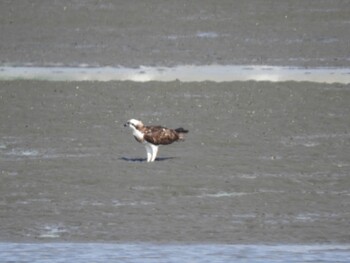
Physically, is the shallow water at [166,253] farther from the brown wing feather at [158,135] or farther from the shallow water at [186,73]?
the shallow water at [186,73]

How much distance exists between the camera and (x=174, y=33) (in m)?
27.1

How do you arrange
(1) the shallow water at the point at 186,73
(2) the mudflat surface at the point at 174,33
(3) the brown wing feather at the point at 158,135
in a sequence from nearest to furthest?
(3) the brown wing feather at the point at 158,135 < (1) the shallow water at the point at 186,73 < (2) the mudflat surface at the point at 174,33

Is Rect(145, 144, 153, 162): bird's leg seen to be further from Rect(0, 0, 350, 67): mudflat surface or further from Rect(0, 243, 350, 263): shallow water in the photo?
Rect(0, 0, 350, 67): mudflat surface

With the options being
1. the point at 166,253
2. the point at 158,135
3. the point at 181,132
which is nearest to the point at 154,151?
the point at 158,135

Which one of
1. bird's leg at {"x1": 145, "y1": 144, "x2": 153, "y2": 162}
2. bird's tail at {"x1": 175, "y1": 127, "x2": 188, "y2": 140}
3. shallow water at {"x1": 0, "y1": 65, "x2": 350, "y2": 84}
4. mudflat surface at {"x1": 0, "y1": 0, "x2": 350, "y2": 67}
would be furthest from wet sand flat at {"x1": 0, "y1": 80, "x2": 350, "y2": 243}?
mudflat surface at {"x1": 0, "y1": 0, "x2": 350, "y2": 67}

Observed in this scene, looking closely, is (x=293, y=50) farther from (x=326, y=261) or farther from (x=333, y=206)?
(x=326, y=261)

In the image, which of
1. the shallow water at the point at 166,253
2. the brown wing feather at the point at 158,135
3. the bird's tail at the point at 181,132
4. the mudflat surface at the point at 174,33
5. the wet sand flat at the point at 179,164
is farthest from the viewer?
the mudflat surface at the point at 174,33

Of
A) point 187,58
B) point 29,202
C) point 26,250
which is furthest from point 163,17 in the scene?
point 26,250

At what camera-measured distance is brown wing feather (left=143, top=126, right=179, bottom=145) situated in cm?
1491

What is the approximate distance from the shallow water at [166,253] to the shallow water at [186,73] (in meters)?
10.6

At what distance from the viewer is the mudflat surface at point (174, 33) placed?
979 inches

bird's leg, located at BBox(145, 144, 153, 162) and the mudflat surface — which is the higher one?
the mudflat surface

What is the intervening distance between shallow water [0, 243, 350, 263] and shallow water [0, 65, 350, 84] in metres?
10.6

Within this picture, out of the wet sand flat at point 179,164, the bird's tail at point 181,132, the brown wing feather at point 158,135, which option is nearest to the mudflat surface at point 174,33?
the wet sand flat at point 179,164
